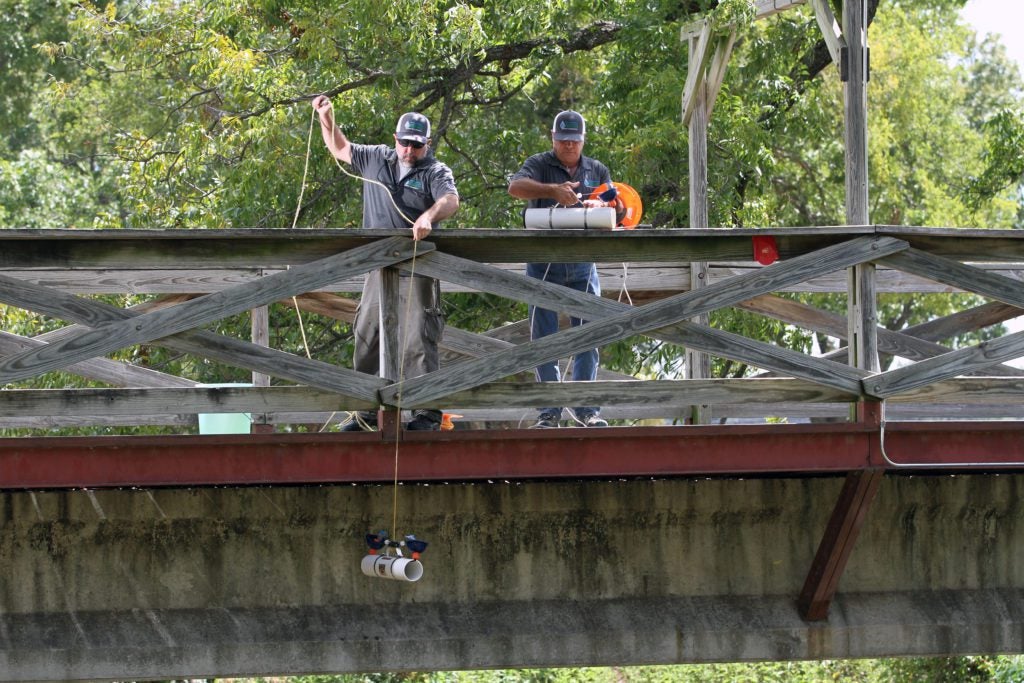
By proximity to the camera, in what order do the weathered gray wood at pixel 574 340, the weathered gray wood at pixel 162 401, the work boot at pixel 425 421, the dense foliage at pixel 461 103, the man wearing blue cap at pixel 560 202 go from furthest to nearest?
the dense foliage at pixel 461 103, the man wearing blue cap at pixel 560 202, the work boot at pixel 425 421, the weathered gray wood at pixel 574 340, the weathered gray wood at pixel 162 401

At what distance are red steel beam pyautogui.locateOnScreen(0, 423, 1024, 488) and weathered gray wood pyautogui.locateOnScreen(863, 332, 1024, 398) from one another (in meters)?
0.21

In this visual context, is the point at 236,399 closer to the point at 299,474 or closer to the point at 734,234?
the point at 299,474

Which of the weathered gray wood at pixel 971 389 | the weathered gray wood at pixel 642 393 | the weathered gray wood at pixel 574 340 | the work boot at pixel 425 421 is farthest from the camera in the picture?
the weathered gray wood at pixel 971 389

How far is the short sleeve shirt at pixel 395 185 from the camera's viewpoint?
→ 7055mm

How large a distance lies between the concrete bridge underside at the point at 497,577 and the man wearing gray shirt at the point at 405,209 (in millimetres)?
691

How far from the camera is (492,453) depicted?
6551mm

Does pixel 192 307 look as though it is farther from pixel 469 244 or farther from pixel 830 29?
pixel 830 29

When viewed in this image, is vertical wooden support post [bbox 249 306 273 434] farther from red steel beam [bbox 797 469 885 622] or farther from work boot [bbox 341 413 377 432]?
red steel beam [bbox 797 469 885 622]

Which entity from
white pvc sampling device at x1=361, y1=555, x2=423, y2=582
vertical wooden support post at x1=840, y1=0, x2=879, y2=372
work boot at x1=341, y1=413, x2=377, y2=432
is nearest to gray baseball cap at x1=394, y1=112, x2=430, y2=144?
work boot at x1=341, y1=413, x2=377, y2=432

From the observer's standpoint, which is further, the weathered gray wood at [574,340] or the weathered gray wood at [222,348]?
the weathered gray wood at [574,340]

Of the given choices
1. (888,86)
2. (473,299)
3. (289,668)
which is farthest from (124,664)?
(888,86)

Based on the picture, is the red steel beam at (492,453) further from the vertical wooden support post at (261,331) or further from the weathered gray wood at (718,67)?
the weathered gray wood at (718,67)

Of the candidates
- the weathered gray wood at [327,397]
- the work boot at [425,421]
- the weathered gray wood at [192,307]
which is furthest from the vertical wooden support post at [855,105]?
the weathered gray wood at [192,307]

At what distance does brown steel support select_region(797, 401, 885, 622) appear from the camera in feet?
22.2
